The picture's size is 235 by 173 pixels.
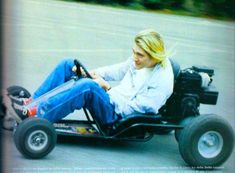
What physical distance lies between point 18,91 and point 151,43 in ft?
2.43

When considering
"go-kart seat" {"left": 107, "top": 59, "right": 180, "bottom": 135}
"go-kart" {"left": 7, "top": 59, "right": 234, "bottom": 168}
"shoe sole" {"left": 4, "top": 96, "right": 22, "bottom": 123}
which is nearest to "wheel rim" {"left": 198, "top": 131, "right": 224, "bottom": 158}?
"go-kart" {"left": 7, "top": 59, "right": 234, "bottom": 168}

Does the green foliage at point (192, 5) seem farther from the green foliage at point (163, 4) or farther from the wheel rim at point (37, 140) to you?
the wheel rim at point (37, 140)

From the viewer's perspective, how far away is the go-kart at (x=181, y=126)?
373 centimetres

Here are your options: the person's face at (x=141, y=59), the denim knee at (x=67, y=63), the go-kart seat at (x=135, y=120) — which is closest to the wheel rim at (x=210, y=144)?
the go-kart seat at (x=135, y=120)

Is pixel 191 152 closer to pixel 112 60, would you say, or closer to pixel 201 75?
pixel 201 75

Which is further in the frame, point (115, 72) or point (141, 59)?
point (115, 72)

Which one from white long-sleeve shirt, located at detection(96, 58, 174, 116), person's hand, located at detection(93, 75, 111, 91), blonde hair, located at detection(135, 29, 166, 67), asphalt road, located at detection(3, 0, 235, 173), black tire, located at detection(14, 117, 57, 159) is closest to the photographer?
asphalt road, located at detection(3, 0, 235, 173)

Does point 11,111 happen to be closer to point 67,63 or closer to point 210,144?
point 67,63

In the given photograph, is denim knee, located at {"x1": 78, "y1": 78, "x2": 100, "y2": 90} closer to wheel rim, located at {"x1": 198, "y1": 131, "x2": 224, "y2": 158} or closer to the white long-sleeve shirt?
the white long-sleeve shirt

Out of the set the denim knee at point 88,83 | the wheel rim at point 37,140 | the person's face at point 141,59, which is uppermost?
the person's face at point 141,59

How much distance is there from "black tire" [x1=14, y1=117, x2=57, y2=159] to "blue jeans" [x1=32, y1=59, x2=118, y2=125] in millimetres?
108

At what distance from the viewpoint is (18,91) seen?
3.75 m

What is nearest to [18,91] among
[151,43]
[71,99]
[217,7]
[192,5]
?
[71,99]

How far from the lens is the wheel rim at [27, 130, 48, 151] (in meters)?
3.58
